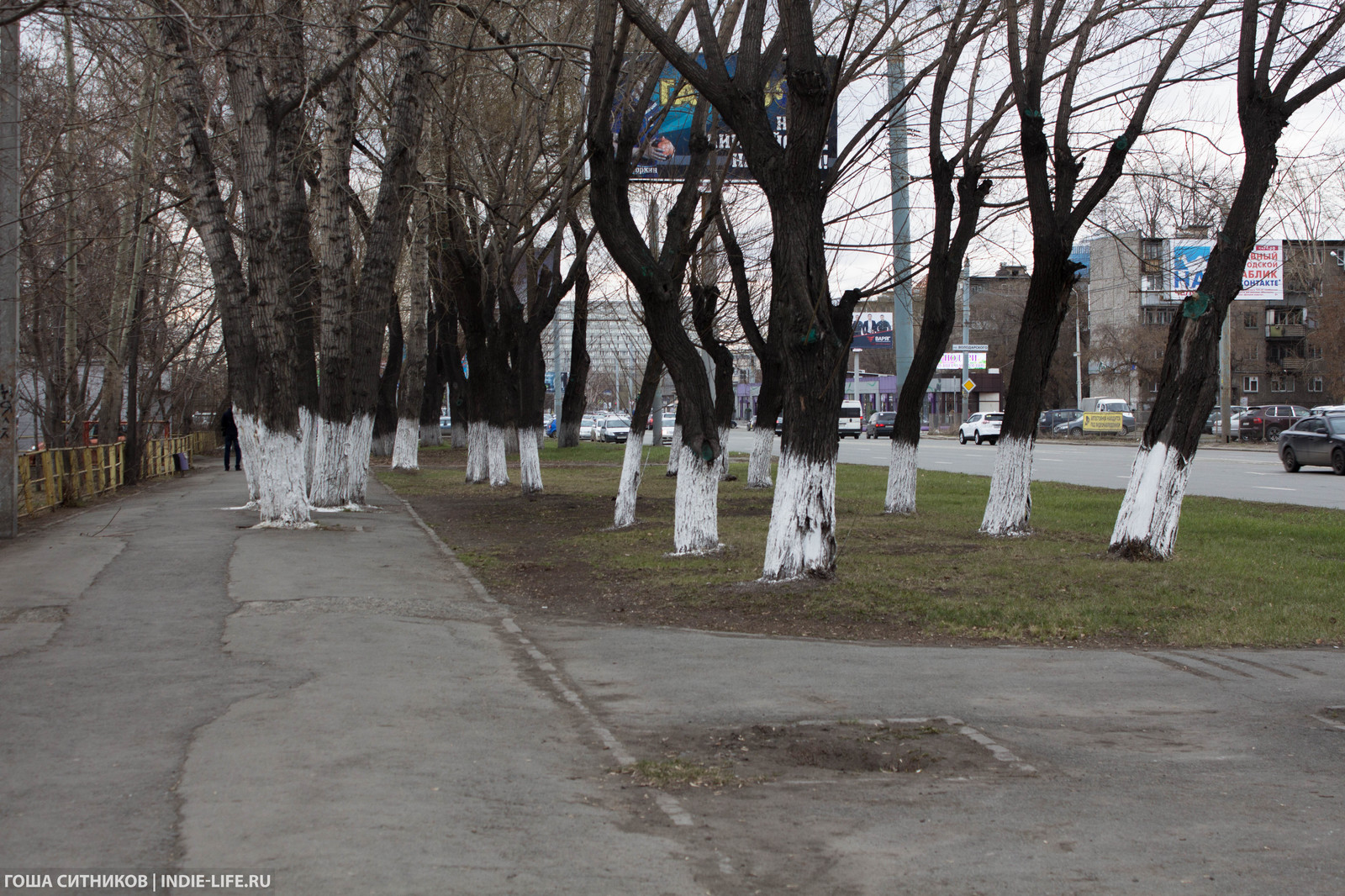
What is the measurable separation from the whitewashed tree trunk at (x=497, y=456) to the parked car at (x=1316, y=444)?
18737 mm

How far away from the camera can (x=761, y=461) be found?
2261 centimetres

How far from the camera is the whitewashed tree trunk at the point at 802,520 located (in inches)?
391

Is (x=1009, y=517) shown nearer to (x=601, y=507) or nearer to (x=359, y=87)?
(x=601, y=507)

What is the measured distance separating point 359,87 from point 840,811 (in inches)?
651

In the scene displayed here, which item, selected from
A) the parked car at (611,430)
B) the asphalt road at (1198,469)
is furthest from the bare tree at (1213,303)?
the parked car at (611,430)

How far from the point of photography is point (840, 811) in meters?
4.68

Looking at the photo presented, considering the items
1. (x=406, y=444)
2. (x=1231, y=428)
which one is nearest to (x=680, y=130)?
(x=406, y=444)

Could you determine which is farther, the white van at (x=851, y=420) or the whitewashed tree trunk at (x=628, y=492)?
the white van at (x=851, y=420)

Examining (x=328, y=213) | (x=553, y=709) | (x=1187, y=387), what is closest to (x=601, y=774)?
(x=553, y=709)

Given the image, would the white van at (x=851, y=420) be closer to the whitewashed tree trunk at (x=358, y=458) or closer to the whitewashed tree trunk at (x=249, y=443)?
the whitewashed tree trunk at (x=358, y=458)

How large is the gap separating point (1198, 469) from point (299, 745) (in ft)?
91.6

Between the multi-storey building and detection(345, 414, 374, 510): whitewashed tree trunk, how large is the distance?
36343 mm

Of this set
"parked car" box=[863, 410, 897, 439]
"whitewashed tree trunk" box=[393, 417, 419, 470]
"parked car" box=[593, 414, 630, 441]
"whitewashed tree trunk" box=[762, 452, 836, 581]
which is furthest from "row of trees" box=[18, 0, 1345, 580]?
"parked car" box=[863, 410, 897, 439]

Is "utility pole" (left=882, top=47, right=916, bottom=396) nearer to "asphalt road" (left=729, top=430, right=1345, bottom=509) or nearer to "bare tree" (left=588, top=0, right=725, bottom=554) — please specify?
"bare tree" (left=588, top=0, right=725, bottom=554)
